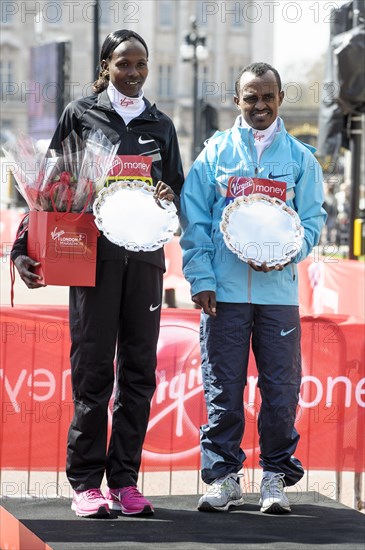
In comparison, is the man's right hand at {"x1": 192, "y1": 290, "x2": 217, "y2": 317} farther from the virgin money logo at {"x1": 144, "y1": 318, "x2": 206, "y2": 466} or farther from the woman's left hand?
the virgin money logo at {"x1": 144, "y1": 318, "x2": 206, "y2": 466}

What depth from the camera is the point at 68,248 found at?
4.96 metres

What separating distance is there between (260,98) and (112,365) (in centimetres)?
139

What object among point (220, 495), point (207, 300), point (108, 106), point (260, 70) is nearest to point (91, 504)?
point (220, 495)

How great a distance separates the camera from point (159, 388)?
6.30m

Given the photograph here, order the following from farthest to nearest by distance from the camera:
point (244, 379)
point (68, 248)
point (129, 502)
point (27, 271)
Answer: point (244, 379) → point (129, 502) → point (27, 271) → point (68, 248)

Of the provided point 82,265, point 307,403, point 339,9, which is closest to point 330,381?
point 307,403

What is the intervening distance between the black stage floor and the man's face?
1.79 meters

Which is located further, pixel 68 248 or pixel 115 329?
pixel 115 329

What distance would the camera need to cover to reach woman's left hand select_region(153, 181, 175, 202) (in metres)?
5.02

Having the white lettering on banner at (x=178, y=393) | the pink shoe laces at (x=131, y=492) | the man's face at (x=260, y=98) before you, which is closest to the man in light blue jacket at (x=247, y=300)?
the man's face at (x=260, y=98)

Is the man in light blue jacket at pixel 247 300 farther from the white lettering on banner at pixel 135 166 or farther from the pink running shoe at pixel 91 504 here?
the pink running shoe at pixel 91 504

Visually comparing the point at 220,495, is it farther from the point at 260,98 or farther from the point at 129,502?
the point at 260,98

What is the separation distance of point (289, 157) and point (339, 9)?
7759 mm

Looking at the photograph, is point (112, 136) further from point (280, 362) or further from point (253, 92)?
point (280, 362)
